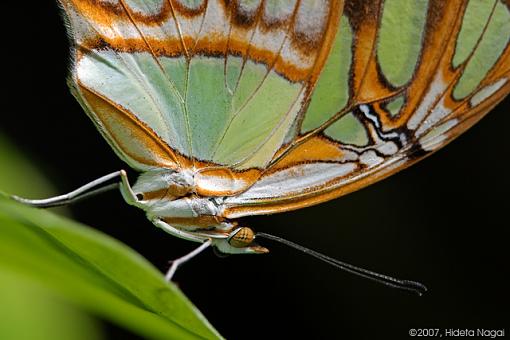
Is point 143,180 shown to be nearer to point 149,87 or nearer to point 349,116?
point 149,87

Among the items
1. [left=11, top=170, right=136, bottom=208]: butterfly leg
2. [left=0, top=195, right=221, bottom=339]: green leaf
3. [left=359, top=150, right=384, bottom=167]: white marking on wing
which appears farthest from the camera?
[left=359, top=150, right=384, bottom=167]: white marking on wing

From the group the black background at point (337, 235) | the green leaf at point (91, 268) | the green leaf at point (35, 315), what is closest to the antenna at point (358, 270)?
the green leaf at point (35, 315)

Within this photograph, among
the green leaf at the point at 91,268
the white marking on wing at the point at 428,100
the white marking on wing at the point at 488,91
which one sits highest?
the white marking on wing at the point at 488,91

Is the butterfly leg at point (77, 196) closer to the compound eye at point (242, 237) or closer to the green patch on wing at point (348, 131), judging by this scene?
the compound eye at point (242, 237)

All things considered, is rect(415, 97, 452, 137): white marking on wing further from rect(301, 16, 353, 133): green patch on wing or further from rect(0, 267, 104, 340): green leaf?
rect(0, 267, 104, 340): green leaf

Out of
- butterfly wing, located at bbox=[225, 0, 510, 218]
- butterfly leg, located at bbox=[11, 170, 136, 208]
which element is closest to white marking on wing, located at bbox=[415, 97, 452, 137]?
butterfly wing, located at bbox=[225, 0, 510, 218]

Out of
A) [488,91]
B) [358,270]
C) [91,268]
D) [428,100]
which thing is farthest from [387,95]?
[91,268]
